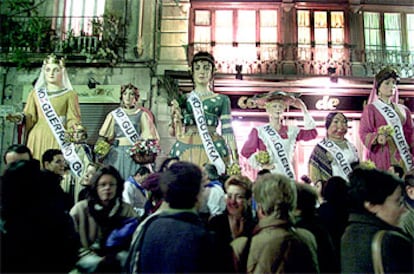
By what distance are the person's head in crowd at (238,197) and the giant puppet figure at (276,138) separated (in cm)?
229

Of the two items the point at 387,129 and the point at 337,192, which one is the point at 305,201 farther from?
the point at 387,129

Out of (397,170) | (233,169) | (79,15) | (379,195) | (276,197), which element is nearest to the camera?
(379,195)

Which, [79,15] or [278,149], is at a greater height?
[79,15]

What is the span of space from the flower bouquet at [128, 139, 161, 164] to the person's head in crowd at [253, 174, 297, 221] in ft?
10.4

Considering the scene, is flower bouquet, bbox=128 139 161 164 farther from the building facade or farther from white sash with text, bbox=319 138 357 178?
the building facade

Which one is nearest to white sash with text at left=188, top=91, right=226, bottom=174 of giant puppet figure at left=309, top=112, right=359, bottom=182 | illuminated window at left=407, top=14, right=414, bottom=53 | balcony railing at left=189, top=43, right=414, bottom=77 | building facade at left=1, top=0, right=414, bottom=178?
giant puppet figure at left=309, top=112, right=359, bottom=182

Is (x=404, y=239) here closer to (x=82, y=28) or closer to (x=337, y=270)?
(x=337, y=270)

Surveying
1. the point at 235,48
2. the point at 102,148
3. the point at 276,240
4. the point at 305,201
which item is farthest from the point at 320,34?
the point at 276,240

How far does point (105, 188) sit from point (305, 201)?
4.95ft

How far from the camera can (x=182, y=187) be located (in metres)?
2.78

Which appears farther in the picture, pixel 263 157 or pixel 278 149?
pixel 278 149

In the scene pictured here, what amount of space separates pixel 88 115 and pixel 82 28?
2.61 meters

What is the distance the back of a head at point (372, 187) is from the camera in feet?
9.68

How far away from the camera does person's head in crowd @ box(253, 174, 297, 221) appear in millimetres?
3084
